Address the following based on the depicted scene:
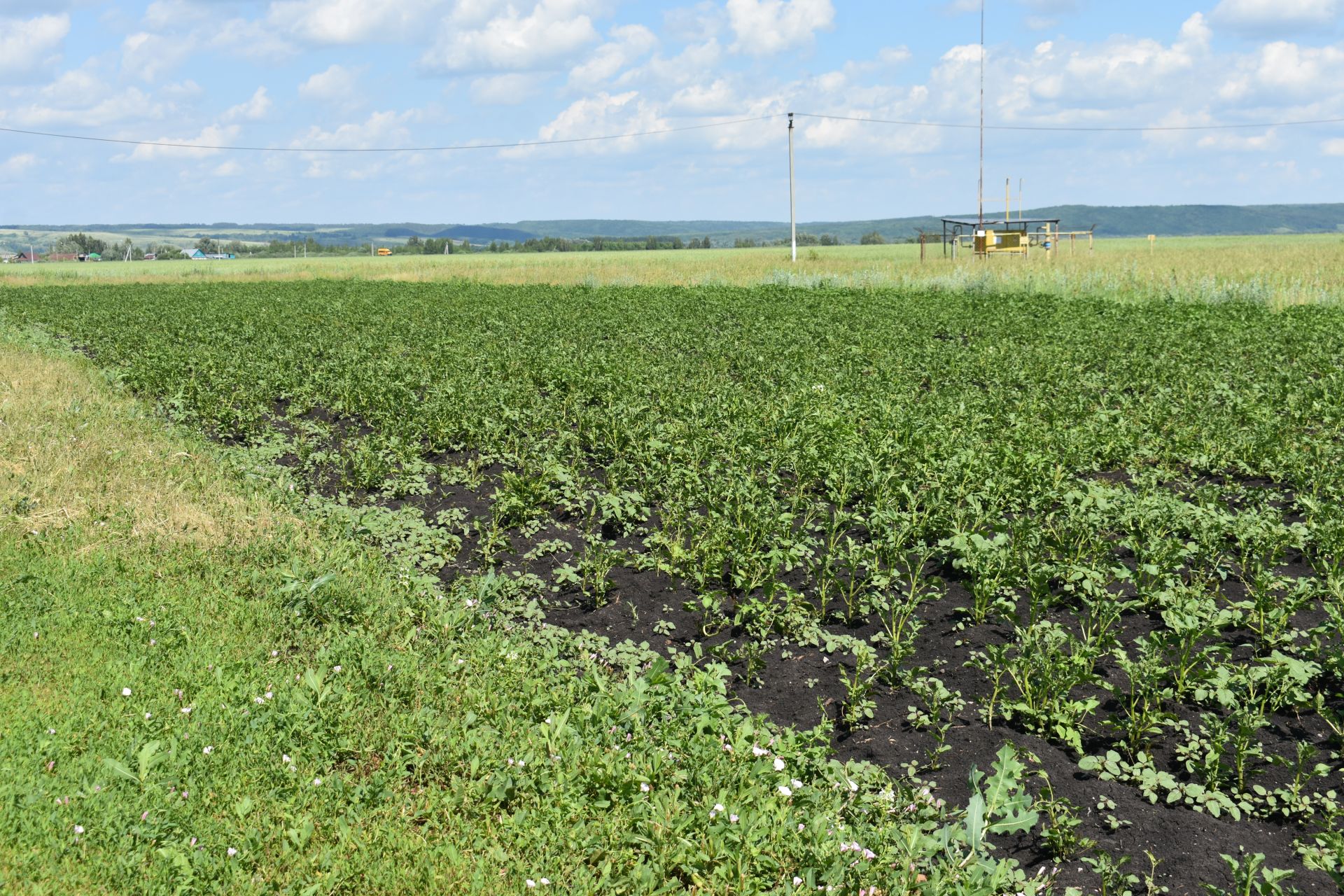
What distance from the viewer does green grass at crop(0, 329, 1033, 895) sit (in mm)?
3836

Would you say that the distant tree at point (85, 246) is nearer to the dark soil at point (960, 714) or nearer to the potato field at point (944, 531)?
the potato field at point (944, 531)

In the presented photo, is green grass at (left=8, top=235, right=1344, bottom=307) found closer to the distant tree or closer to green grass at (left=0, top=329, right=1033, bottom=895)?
green grass at (left=0, top=329, right=1033, bottom=895)

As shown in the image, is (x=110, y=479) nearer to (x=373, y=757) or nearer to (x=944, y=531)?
(x=373, y=757)

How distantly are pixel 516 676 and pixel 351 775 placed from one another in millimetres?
1096

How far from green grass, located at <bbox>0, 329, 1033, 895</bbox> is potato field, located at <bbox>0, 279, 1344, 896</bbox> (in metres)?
0.37

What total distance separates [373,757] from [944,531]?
4.54 m

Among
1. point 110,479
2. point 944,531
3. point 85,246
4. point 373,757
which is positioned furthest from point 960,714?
point 85,246

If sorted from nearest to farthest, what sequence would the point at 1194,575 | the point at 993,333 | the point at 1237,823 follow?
the point at 1237,823, the point at 1194,575, the point at 993,333

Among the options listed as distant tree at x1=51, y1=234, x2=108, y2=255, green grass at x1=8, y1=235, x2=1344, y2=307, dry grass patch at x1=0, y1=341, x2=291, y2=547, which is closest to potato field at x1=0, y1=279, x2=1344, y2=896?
dry grass patch at x1=0, y1=341, x2=291, y2=547

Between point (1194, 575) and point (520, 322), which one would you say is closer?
point (1194, 575)

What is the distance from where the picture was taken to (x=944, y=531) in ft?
24.7

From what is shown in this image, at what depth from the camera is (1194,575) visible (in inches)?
254

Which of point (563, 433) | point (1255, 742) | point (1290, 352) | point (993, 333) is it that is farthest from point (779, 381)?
point (1255, 742)

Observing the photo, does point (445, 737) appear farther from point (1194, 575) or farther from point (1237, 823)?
point (1194, 575)
